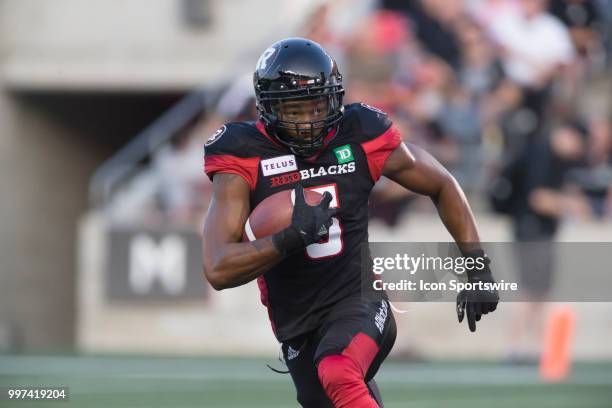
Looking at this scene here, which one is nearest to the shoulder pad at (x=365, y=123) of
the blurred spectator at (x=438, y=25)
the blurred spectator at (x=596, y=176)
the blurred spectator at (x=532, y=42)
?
the blurred spectator at (x=596, y=176)

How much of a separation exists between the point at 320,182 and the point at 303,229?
453mm

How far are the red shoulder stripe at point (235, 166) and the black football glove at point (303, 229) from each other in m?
0.34

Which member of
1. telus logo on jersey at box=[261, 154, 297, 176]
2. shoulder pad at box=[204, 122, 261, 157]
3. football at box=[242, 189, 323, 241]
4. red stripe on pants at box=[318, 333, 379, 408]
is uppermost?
shoulder pad at box=[204, 122, 261, 157]

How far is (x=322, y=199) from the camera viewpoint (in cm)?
423

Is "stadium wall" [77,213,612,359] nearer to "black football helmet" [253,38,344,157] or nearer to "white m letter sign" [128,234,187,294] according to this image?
"white m letter sign" [128,234,187,294]

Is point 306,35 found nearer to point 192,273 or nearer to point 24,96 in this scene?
point 192,273

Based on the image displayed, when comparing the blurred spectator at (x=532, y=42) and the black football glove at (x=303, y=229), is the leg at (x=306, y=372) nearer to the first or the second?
the black football glove at (x=303, y=229)

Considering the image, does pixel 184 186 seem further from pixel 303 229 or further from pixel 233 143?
pixel 303 229

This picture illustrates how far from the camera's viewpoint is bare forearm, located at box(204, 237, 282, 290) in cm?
415

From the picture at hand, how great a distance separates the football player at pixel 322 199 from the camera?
4.34 m

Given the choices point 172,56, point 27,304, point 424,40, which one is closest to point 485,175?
point 424,40

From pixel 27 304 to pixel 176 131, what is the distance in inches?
124

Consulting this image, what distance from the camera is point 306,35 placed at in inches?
457

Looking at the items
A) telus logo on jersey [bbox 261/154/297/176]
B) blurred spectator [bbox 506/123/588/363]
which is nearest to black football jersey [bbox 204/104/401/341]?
telus logo on jersey [bbox 261/154/297/176]
